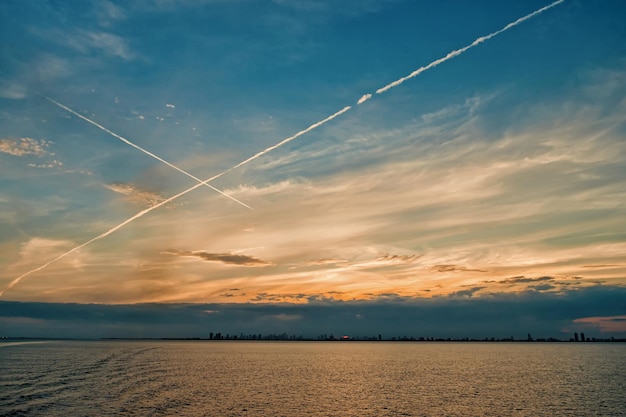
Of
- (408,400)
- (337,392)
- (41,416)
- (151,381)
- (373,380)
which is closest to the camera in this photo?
(41,416)

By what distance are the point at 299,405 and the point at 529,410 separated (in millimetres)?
39353

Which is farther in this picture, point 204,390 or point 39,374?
point 39,374

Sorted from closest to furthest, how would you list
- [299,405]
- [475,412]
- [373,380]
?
[475,412], [299,405], [373,380]

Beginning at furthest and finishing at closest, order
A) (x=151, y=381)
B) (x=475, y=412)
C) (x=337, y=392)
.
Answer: (x=151, y=381)
(x=337, y=392)
(x=475, y=412)

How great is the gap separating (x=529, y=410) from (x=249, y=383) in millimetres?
65829

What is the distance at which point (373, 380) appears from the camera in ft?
406

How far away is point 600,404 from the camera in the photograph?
8250 centimetres

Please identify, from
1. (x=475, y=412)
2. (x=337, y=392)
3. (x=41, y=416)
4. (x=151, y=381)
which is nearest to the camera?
(x=41, y=416)

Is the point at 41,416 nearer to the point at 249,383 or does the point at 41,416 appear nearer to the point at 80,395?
the point at 80,395

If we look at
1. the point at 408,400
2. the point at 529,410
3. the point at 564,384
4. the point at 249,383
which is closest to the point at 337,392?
the point at 408,400

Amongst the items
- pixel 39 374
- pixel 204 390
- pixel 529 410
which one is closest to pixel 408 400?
pixel 529 410

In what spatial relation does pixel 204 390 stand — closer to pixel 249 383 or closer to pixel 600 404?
pixel 249 383

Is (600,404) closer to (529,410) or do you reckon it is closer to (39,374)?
(529,410)

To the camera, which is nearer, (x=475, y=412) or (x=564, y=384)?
(x=475, y=412)
